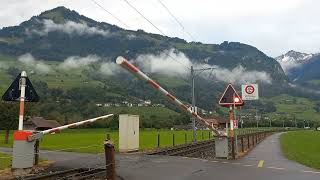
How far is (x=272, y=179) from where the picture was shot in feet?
49.0

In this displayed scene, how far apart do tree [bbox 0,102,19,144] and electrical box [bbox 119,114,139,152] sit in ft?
82.8

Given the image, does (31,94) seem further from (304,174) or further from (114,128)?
(114,128)

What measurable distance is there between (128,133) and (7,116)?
27.1 m

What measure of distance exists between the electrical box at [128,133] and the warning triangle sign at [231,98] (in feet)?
31.6

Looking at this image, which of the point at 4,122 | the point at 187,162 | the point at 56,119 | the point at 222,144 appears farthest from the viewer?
the point at 56,119

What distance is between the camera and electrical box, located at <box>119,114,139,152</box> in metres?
32.7

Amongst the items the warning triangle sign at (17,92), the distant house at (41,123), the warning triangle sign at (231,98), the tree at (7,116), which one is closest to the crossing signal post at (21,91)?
the warning triangle sign at (17,92)

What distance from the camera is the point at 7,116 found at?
5522 cm

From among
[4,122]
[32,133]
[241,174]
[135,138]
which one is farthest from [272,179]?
[4,122]

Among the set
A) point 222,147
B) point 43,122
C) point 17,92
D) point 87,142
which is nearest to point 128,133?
point 222,147

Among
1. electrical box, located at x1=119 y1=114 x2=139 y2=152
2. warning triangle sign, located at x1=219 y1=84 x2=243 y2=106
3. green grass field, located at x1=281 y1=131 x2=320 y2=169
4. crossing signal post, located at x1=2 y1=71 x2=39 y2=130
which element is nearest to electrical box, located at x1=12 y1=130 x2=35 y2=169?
crossing signal post, located at x1=2 y1=71 x2=39 y2=130

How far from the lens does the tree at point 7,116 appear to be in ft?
179

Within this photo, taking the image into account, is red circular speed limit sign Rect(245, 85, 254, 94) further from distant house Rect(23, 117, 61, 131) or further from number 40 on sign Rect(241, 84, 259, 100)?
distant house Rect(23, 117, 61, 131)

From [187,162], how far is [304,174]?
524cm
